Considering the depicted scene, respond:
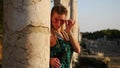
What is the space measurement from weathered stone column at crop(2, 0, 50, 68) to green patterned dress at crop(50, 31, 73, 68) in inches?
15.3

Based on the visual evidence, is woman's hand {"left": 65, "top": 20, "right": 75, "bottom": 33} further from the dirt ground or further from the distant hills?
the distant hills

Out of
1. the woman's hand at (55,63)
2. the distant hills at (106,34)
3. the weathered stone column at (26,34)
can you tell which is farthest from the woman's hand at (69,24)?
the distant hills at (106,34)

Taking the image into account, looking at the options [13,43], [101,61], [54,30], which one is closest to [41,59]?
[13,43]

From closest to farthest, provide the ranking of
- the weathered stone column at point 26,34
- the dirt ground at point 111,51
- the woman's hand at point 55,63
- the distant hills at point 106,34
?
the weathered stone column at point 26,34
the woman's hand at point 55,63
the dirt ground at point 111,51
the distant hills at point 106,34

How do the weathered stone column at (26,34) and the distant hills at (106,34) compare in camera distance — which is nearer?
the weathered stone column at (26,34)

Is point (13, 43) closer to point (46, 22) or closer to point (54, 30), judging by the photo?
point (46, 22)

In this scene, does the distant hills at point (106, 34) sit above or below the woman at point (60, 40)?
below

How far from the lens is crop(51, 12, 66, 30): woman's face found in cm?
401

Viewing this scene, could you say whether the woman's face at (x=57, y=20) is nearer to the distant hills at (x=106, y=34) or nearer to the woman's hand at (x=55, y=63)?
the woman's hand at (x=55, y=63)

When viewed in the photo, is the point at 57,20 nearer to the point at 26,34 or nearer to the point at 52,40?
the point at 52,40

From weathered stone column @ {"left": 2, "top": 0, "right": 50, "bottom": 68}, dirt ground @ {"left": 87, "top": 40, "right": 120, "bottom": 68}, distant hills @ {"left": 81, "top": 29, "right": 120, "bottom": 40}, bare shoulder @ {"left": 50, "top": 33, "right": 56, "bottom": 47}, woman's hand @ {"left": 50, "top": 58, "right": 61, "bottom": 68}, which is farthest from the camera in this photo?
distant hills @ {"left": 81, "top": 29, "right": 120, "bottom": 40}

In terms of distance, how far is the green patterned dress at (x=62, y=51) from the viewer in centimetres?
397

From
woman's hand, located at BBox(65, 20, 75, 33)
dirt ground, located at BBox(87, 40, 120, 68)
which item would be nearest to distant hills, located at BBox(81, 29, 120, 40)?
dirt ground, located at BBox(87, 40, 120, 68)

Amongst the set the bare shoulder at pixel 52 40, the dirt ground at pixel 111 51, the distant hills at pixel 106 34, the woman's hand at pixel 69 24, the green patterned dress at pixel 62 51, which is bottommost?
the distant hills at pixel 106 34
